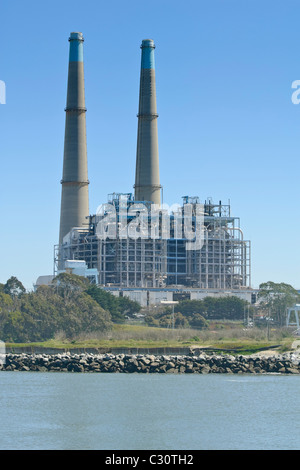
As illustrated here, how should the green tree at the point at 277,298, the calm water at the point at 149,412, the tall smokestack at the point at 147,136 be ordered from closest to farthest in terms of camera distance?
the calm water at the point at 149,412
the green tree at the point at 277,298
the tall smokestack at the point at 147,136

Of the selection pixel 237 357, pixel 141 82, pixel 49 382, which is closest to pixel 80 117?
pixel 141 82

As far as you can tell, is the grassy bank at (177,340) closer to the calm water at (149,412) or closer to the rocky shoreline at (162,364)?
the rocky shoreline at (162,364)

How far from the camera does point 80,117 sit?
313 feet

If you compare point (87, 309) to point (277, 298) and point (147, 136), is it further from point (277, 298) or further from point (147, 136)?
point (147, 136)

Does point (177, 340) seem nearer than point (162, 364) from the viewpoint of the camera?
No

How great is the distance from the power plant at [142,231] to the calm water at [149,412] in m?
45.8

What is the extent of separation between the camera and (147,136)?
9681 centimetres

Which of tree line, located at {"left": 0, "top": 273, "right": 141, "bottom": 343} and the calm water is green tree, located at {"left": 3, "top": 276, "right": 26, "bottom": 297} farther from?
the calm water

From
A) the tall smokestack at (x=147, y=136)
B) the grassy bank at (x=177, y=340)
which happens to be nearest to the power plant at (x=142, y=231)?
the tall smokestack at (x=147, y=136)

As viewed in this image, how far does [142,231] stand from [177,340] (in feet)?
94.3

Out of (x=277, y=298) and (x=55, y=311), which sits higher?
(x=277, y=298)

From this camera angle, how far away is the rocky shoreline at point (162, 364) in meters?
53.2

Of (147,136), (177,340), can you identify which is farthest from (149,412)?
(147,136)
